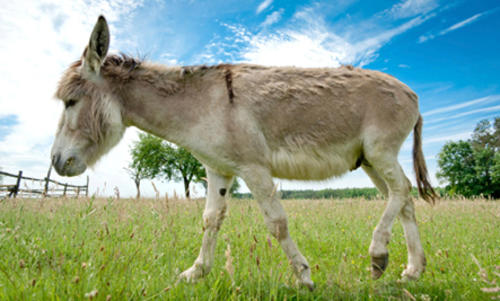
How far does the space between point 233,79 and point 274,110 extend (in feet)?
2.02

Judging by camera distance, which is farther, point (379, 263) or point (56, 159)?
point (56, 159)

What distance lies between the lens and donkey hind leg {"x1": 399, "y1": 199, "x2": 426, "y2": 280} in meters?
3.55

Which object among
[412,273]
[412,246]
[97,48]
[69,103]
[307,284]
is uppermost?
[97,48]

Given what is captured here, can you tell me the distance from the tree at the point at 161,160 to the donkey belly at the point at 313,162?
38.7 m

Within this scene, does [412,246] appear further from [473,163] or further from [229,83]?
[473,163]

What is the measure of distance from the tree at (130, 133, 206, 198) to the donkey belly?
1524 inches

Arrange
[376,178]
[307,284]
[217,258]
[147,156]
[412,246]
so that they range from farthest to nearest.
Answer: [147,156], [376,178], [217,258], [412,246], [307,284]

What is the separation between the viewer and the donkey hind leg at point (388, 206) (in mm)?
3139

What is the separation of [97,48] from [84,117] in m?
0.81

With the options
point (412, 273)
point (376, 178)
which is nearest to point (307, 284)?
point (412, 273)

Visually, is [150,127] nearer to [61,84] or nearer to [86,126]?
[86,126]

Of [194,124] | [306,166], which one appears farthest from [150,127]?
[306,166]

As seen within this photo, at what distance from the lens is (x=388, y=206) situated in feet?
11.3

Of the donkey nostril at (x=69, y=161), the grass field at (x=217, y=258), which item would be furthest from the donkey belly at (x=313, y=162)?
the donkey nostril at (x=69, y=161)
